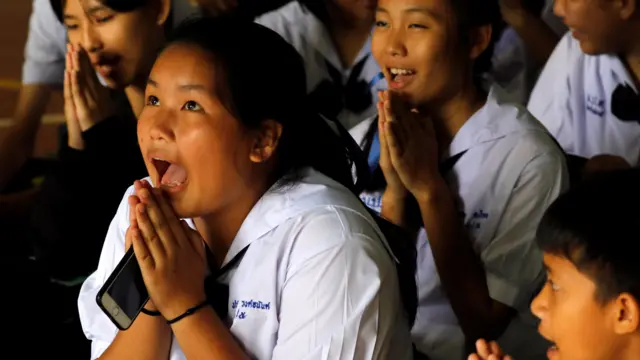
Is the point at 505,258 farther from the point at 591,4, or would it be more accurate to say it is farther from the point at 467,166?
the point at 591,4

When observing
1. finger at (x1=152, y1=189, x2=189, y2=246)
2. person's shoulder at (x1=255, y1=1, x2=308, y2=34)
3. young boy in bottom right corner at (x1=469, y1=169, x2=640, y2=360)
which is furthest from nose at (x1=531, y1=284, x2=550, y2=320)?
Answer: person's shoulder at (x1=255, y1=1, x2=308, y2=34)

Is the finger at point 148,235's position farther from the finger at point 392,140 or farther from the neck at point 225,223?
the finger at point 392,140

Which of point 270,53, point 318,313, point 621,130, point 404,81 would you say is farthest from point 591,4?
Answer: point 318,313

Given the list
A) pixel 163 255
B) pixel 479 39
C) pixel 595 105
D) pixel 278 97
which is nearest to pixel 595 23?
pixel 595 105

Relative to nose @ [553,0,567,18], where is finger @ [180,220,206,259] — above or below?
below

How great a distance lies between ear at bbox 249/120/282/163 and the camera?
3.65ft

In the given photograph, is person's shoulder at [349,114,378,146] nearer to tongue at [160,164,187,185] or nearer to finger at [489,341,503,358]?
tongue at [160,164,187,185]

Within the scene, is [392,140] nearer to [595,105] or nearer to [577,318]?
[577,318]

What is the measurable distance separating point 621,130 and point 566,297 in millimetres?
918

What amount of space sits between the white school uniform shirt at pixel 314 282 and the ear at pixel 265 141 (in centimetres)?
5

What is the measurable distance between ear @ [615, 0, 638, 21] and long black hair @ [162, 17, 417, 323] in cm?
79

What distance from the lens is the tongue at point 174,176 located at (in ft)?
3.59

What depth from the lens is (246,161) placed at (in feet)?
3.64

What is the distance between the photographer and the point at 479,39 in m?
1.49
